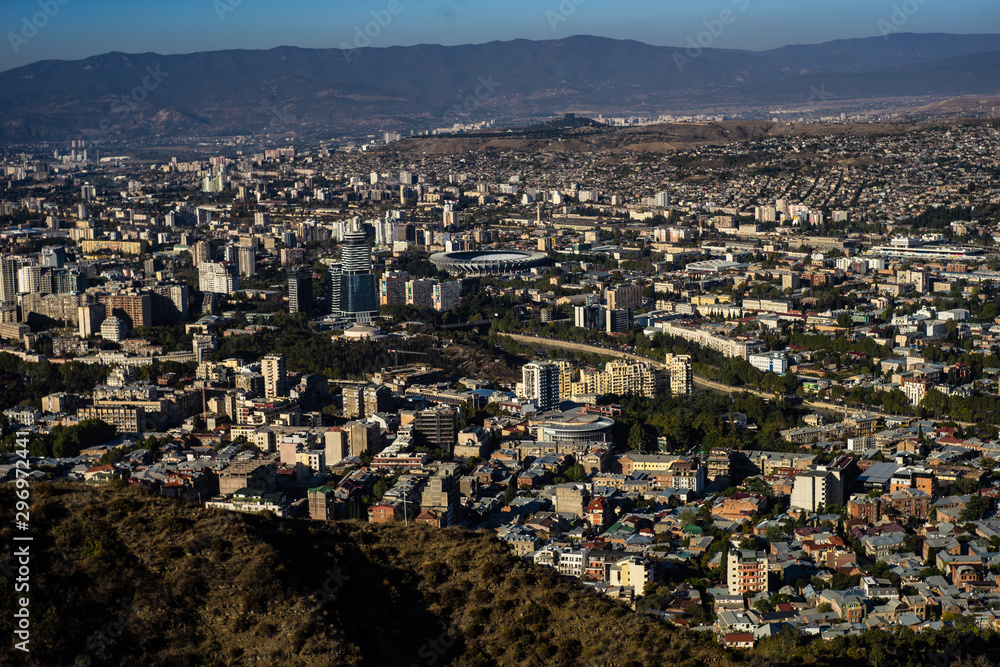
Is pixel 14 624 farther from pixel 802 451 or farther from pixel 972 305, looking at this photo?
pixel 972 305

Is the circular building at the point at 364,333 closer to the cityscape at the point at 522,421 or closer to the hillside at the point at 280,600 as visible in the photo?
the cityscape at the point at 522,421

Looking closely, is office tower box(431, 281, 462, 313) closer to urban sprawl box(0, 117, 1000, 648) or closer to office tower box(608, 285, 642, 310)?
urban sprawl box(0, 117, 1000, 648)

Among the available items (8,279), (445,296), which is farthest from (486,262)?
(8,279)

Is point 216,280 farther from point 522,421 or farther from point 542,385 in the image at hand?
point 522,421

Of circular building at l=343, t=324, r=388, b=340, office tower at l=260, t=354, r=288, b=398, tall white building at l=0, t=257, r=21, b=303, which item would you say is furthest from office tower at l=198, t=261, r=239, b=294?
office tower at l=260, t=354, r=288, b=398

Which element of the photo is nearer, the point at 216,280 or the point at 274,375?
the point at 274,375

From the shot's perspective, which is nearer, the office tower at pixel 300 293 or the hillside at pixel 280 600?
the hillside at pixel 280 600

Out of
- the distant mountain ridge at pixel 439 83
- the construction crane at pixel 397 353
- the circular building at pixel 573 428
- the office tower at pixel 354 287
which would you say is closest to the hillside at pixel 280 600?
the circular building at pixel 573 428
